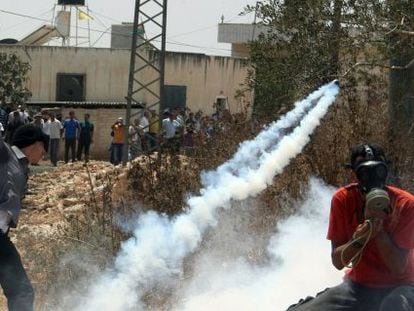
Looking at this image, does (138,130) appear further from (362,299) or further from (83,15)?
(83,15)

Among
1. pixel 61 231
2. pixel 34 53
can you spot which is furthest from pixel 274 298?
pixel 34 53

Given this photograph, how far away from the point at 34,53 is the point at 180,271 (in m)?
32.7

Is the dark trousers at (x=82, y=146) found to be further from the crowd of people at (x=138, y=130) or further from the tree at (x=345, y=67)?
the tree at (x=345, y=67)

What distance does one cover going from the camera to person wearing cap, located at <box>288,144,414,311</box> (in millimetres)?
4758

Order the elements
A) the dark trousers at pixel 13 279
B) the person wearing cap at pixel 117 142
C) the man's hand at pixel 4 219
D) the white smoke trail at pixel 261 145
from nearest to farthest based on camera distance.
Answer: the man's hand at pixel 4 219, the dark trousers at pixel 13 279, the white smoke trail at pixel 261 145, the person wearing cap at pixel 117 142

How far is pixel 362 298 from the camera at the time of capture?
5.01 m

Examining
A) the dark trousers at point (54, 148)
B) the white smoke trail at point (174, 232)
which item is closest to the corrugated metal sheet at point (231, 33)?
the dark trousers at point (54, 148)

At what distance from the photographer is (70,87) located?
130 ft

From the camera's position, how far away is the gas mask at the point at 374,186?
4.61m

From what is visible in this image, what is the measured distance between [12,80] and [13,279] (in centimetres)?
2830

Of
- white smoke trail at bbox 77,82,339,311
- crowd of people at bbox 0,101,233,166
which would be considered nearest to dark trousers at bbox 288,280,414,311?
white smoke trail at bbox 77,82,339,311

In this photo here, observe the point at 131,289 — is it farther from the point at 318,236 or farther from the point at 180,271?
the point at 318,236

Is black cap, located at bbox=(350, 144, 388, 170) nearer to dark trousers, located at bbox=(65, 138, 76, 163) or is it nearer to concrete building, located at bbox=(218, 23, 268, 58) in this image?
dark trousers, located at bbox=(65, 138, 76, 163)

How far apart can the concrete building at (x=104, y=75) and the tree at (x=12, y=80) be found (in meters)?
3.62
